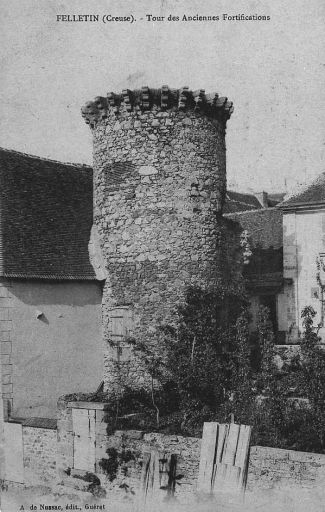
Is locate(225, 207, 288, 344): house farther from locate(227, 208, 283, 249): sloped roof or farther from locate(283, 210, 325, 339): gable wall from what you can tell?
locate(283, 210, 325, 339): gable wall

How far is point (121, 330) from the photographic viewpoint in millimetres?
14180

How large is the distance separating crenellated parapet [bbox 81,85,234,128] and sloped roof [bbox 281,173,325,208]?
698 centimetres

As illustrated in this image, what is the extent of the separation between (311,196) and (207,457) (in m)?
11.7

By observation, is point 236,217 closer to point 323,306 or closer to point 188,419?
point 323,306

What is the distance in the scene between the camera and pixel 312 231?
21047 mm

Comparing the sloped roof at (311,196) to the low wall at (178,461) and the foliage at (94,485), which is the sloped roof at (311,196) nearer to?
the low wall at (178,461)

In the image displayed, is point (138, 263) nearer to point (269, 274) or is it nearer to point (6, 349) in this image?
point (6, 349)

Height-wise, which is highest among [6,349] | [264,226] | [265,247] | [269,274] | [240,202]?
[240,202]

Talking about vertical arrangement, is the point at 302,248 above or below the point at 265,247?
below

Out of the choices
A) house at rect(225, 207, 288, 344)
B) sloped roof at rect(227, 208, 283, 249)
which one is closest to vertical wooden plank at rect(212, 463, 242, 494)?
house at rect(225, 207, 288, 344)

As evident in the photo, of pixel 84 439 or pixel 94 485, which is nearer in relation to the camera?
pixel 94 485

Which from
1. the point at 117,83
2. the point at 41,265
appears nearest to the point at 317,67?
the point at 117,83

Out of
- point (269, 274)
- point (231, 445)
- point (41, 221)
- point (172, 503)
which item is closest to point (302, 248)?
point (269, 274)

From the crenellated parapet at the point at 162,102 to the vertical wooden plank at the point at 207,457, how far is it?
6457 mm
